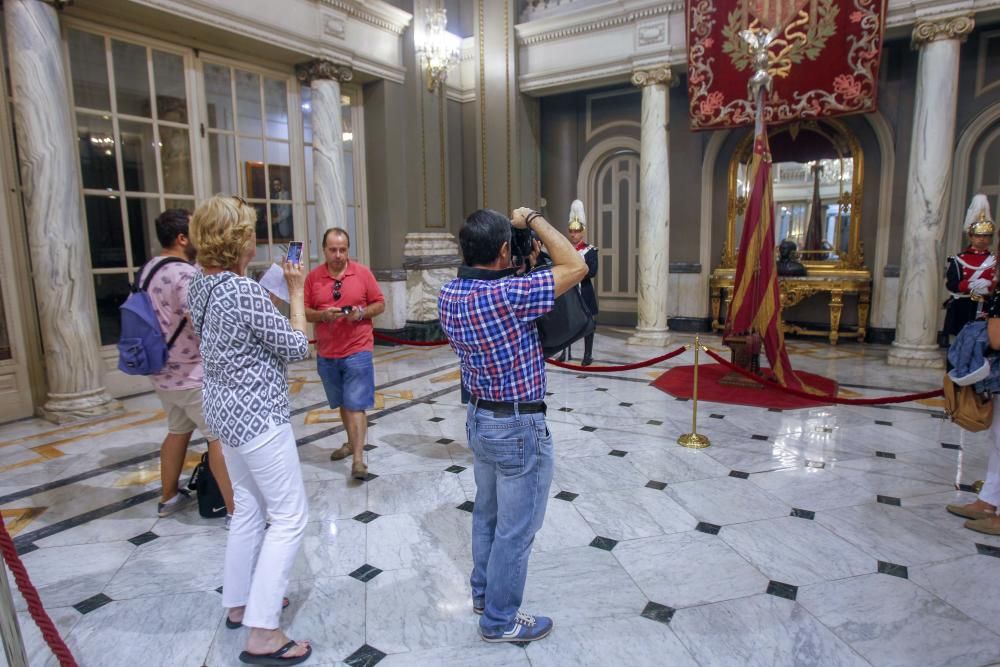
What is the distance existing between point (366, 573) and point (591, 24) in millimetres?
7766

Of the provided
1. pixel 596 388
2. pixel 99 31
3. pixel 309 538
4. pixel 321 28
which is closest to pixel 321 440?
pixel 309 538

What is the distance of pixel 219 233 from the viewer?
1.90 meters

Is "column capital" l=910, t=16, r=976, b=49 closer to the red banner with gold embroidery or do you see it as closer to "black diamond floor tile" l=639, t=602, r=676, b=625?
the red banner with gold embroidery

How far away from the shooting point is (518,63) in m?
8.89

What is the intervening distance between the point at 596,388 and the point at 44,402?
4.89 m

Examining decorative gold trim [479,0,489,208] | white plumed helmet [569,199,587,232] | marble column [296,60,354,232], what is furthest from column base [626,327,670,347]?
marble column [296,60,354,232]

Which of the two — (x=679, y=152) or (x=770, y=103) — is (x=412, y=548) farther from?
(x=679, y=152)

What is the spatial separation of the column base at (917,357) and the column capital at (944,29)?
3.20 m

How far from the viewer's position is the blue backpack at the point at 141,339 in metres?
2.74

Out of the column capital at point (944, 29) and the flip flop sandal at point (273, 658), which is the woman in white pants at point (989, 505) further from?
the column capital at point (944, 29)

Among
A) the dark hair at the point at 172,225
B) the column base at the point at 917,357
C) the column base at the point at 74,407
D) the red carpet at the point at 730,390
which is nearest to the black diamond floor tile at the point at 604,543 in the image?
the dark hair at the point at 172,225

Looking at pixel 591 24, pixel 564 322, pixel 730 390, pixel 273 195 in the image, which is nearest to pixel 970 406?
pixel 564 322

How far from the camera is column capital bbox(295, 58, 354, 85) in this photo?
22.9 feet

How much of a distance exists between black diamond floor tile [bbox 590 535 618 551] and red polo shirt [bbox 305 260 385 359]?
1685mm
